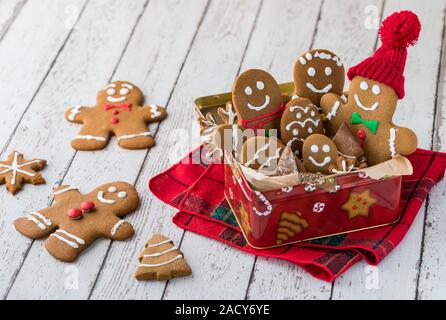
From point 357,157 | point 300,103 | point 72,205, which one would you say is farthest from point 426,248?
point 72,205

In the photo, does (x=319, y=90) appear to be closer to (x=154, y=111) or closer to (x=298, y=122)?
(x=298, y=122)

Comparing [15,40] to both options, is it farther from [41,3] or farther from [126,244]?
[126,244]

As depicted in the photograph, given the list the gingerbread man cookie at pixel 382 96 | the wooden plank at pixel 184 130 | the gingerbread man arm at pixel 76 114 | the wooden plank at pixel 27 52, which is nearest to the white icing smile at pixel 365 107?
the gingerbread man cookie at pixel 382 96

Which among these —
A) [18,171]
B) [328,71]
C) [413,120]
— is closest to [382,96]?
[328,71]

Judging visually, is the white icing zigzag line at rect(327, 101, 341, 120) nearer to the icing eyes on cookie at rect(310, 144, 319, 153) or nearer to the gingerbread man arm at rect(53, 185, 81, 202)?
the icing eyes on cookie at rect(310, 144, 319, 153)

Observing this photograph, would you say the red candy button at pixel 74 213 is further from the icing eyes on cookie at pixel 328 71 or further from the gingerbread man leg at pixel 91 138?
the icing eyes on cookie at pixel 328 71
